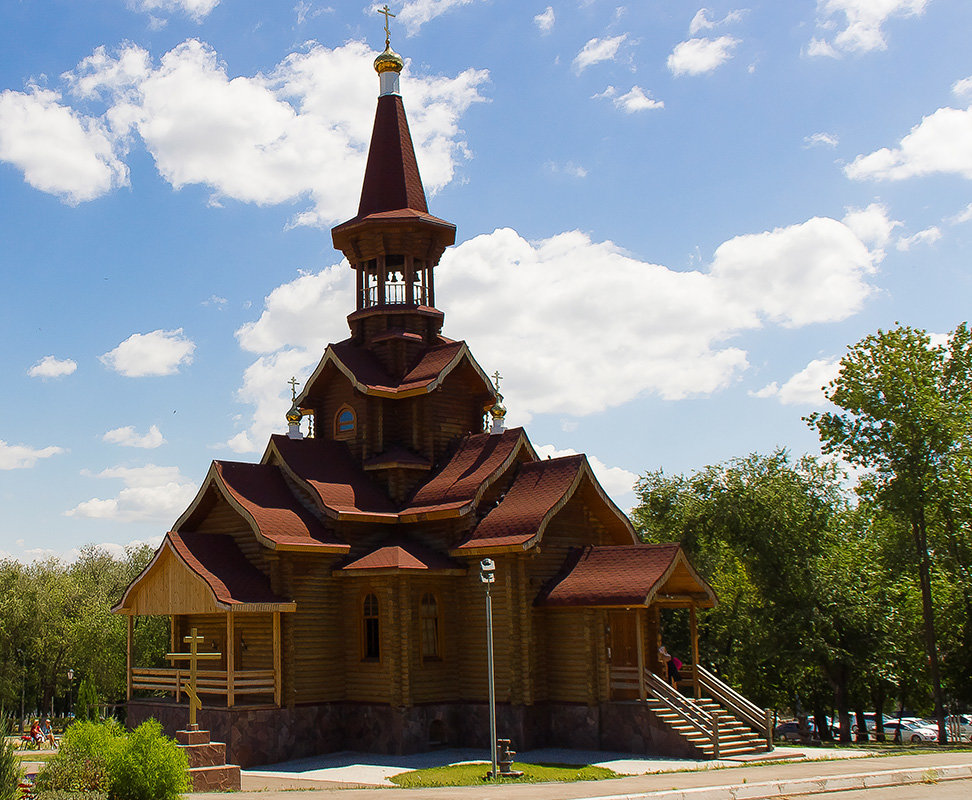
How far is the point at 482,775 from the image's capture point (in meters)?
18.5

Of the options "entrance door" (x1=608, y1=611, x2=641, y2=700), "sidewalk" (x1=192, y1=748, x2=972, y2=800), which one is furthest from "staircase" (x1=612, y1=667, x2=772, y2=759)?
"entrance door" (x1=608, y1=611, x2=641, y2=700)

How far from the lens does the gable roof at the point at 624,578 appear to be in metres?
21.9

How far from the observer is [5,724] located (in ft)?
41.6

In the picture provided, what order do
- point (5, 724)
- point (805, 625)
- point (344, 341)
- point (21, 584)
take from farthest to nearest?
1. point (21, 584)
2. point (805, 625)
3. point (344, 341)
4. point (5, 724)

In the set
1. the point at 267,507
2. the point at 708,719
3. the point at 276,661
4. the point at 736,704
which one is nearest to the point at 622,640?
the point at 736,704

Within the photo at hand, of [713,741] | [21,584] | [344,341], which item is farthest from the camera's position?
[21,584]

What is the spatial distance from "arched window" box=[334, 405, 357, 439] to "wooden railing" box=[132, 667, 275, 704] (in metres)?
7.14

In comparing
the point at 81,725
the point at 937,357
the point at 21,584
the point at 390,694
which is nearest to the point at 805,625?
the point at 937,357

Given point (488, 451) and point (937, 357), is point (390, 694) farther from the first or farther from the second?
point (937, 357)

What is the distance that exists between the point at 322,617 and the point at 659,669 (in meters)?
8.16

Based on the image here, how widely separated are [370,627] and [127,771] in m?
11.4

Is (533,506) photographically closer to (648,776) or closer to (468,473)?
(468,473)

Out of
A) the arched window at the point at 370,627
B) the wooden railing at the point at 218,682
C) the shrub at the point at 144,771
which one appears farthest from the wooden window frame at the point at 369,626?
the shrub at the point at 144,771

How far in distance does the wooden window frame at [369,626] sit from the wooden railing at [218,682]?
7.49ft
